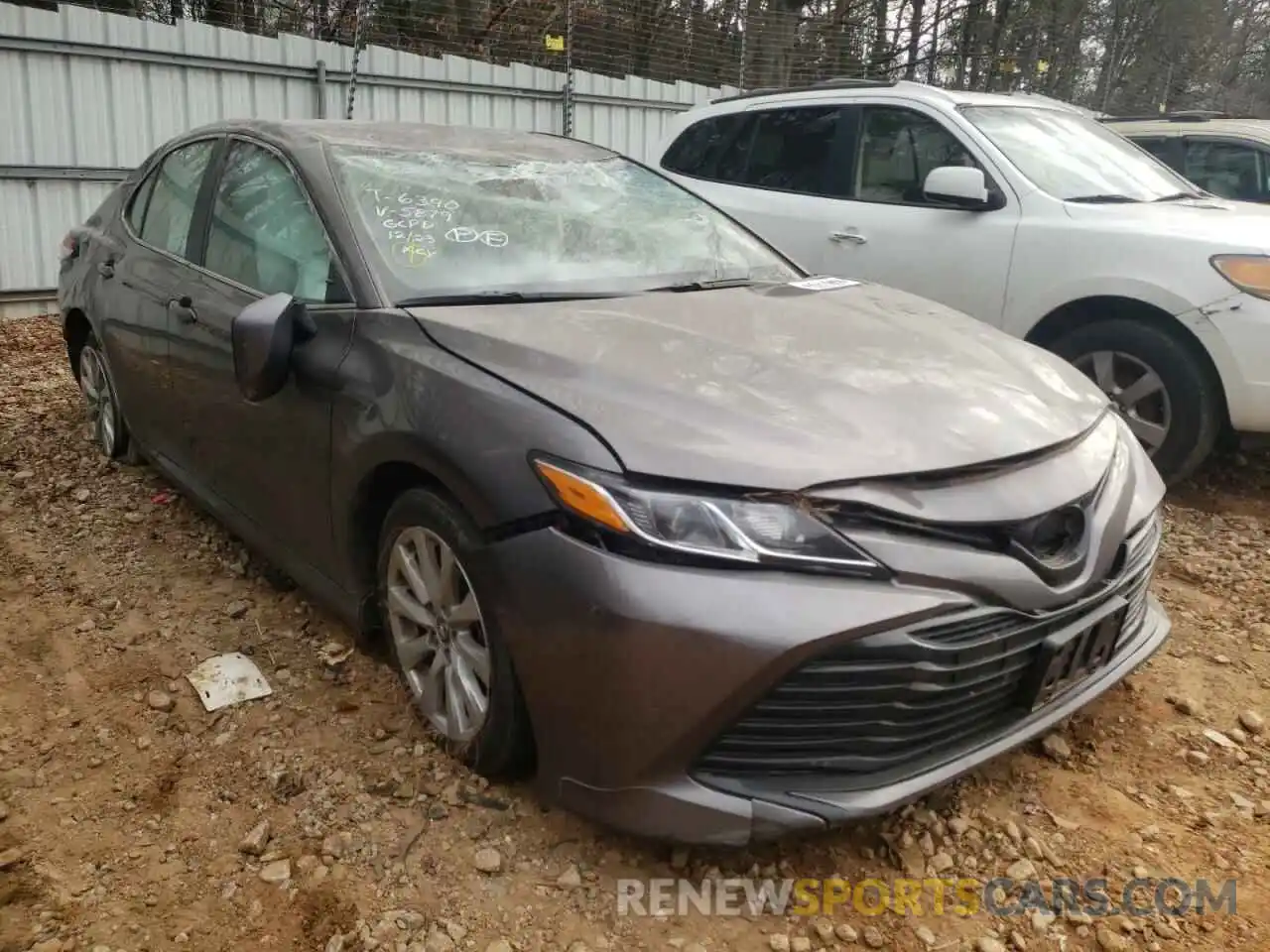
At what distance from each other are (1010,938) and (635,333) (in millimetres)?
1541

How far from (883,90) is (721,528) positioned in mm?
4314

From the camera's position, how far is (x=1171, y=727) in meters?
2.76

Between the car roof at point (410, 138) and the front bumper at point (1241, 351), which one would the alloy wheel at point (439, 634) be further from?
the front bumper at point (1241, 351)

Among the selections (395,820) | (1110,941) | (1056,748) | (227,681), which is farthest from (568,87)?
(1110,941)

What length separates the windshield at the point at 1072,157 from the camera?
16.2 feet

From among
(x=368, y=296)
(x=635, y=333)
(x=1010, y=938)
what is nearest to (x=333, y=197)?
(x=368, y=296)

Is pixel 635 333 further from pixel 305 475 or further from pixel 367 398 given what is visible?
pixel 305 475

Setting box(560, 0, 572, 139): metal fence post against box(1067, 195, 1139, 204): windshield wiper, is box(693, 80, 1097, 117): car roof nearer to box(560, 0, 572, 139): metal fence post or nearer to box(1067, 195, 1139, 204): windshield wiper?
box(1067, 195, 1139, 204): windshield wiper

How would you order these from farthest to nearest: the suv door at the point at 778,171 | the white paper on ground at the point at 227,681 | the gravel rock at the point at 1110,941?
the suv door at the point at 778,171 < the white paper on ground at the point at 227,681 < the gravel rock at the point at 1110,941

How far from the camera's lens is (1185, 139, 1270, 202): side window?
746 cm

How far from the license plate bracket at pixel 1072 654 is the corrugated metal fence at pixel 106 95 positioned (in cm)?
528

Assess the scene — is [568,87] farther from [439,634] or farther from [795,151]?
[439,634]

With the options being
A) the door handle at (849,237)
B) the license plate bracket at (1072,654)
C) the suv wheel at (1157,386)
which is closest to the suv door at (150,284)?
the license plate bracket at (1072,654)

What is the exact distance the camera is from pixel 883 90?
5.48m
